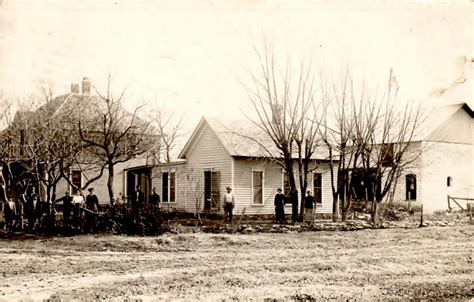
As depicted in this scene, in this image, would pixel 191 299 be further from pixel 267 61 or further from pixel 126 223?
pixel 267 61

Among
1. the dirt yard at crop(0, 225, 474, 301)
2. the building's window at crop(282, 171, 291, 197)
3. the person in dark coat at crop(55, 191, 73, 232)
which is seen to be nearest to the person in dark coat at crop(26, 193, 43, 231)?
the person in dark coat at crop(55, 191, 73, 232)

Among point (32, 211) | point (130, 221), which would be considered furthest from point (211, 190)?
point (32, 211)

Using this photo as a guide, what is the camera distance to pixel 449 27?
40.6ft

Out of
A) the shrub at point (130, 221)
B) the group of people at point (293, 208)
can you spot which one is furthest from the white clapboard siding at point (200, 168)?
the shrub at point (130, 221)

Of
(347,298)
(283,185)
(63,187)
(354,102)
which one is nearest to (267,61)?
(354,102)

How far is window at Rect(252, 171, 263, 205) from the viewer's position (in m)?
21.7

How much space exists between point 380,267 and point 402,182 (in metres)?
14.8

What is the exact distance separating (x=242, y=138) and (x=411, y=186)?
347 inches

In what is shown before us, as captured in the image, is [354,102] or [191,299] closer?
[191,299]

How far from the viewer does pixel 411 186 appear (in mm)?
26016

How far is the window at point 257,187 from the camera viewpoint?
71.3ft

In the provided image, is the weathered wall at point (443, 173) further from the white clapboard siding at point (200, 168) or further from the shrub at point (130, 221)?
the shrub at point (130, 221)

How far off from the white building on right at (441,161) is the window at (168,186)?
955 centimetres

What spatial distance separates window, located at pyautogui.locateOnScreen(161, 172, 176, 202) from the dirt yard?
30.1 feet
